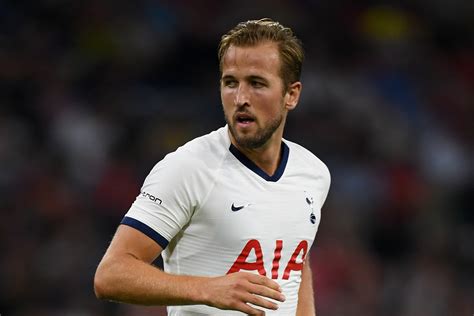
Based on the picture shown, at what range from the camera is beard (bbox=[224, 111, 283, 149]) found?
3811 mm

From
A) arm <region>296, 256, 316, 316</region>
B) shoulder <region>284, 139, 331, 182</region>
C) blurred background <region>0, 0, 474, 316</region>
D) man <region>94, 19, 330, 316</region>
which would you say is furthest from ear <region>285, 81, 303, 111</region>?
blurred background <region>0, 0, 474, 316</region>

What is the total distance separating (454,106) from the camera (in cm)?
1061

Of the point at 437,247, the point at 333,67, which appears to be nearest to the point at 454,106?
the point at 333,67

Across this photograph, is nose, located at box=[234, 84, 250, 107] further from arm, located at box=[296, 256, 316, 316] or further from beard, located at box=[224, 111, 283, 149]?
arm, located at box=[296, 256, 316, 316]

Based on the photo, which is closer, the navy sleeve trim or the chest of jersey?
the navy sleeve trim

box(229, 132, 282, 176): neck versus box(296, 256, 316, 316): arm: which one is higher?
box(229, 132, 282, 176): neck

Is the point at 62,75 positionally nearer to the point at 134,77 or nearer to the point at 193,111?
the point at 134,77

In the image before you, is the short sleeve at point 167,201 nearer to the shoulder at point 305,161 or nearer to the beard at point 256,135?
the beard at point 256,135

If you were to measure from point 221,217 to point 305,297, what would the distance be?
2.44 ft

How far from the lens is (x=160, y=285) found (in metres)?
3.36

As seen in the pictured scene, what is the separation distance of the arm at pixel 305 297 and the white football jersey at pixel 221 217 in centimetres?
16

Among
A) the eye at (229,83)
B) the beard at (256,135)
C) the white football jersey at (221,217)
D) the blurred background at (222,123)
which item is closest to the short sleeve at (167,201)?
the white football jersey at (221,217)

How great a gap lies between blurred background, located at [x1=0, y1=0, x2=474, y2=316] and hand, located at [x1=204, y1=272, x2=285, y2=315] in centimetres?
402

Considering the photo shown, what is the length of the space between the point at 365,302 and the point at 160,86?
3264 mm
